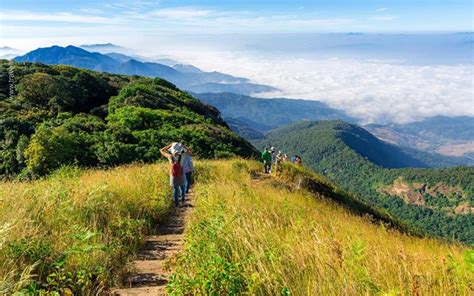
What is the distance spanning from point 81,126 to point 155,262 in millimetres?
26280

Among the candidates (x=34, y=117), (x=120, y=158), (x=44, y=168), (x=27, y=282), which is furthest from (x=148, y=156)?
(x=27, y=282)

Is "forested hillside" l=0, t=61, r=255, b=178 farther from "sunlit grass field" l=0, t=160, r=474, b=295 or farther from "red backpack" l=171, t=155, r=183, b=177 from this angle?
"sunlit grass field" l=0, t=160, r=474, b=295

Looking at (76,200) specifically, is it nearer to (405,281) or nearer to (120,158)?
(405,281)

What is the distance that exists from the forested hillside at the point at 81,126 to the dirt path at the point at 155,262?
13213 mm

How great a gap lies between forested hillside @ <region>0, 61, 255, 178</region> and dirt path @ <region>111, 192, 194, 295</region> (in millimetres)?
13213

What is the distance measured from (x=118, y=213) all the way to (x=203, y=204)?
77.5 inches

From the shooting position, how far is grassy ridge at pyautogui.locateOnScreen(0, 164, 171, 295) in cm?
412

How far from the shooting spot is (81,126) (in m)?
29.7

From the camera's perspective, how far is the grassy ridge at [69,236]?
4.12 metres

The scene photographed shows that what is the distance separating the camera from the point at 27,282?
3785 mm

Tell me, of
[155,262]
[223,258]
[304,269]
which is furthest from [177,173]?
[304,269]

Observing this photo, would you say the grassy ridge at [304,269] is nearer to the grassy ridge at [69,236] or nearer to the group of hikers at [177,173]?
the grassy ridge at [69,236]

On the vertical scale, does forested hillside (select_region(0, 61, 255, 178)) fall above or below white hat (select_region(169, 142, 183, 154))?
below

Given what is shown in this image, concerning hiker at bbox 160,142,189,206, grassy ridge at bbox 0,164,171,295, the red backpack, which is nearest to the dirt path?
grassy ridge at bbox 0,164,171,295
